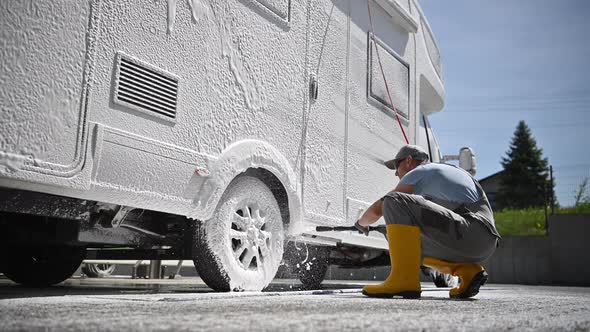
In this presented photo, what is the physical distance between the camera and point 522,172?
4603 centimetres

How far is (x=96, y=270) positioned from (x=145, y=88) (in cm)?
676

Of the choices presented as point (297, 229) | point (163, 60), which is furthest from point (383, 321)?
point (297, 229)

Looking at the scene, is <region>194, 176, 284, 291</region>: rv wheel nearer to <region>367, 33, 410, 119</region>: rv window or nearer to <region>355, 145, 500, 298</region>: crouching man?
<region>355, 145, 500, 298</region>: crouching man

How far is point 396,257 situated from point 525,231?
17531mm

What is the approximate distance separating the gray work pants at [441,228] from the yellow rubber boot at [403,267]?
2.4 inches

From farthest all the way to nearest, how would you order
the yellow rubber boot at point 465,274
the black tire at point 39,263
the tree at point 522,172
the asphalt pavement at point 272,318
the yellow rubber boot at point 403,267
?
the tree at point 522,172
the black tire at point 39,263
the yellow rubber boot at point 465,274
the yellow rubber boot at point 403,267
the asphalt pavement at point 272,318

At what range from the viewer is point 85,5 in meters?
2.83

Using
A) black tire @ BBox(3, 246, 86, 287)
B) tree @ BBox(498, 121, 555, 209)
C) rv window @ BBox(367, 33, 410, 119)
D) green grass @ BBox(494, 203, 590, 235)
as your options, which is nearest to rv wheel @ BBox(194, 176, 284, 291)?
black tire @ BBox(3, 246, 86, 287)

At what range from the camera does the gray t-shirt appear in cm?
380

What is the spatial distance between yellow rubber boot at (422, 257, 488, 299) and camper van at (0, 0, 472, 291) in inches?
35.1

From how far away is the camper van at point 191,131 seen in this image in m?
2.66

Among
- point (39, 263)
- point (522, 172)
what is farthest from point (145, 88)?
point (522, 172)

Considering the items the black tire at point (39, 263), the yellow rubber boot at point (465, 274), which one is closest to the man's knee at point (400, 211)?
the yellow rubber boot at point (465, 274)

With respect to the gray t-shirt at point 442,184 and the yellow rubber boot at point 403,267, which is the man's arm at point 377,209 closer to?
the gray t-shirt at point 442,184
